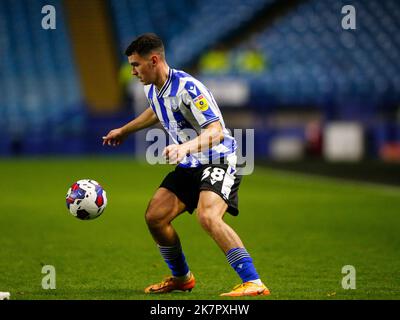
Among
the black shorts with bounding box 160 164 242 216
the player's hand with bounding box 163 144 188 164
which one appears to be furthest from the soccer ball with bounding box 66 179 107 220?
the player's hand with bounding box 163 144 188 164

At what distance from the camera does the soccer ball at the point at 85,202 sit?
6.73m

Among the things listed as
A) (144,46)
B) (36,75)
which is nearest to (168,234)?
(144,46)

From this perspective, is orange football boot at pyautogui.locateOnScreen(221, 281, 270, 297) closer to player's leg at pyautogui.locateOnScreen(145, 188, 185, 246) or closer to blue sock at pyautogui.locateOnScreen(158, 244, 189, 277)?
blue sock at pyautogui.locateOnScreen(158, 244, 189, 277)

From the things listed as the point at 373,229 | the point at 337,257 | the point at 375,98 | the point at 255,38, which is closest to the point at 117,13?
the point at 255,38

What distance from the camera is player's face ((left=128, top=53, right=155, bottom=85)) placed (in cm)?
630

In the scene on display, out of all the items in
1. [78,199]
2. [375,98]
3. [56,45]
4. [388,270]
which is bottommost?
[388,270]

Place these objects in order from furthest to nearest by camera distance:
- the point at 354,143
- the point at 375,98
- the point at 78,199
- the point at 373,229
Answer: the point at 375,98 → the point at 354,143 → the point at 373,229 → the point at 78,199

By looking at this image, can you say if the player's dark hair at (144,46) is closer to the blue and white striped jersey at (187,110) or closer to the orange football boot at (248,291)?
the blue and white striped jersey at (187,110)

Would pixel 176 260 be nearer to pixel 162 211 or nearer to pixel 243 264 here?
pixel 162 211

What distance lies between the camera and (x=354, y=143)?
30.7 m

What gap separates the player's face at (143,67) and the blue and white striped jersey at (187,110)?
13 cm

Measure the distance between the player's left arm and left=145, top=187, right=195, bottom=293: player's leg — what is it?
67 centimetres
